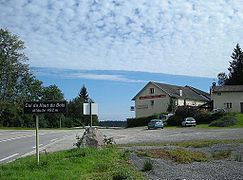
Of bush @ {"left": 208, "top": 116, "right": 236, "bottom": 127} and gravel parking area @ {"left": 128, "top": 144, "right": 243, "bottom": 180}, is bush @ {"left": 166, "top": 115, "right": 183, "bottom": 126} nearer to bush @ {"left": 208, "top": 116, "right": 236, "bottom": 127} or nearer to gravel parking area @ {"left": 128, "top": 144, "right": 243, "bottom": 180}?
bush @ {"left": 208, "top": 116, "right": 236, "bottom": 127}

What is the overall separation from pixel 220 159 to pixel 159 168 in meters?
4.27

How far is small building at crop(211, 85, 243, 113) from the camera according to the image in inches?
3482

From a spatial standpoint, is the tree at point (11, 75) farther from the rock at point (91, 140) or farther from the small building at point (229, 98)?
the rock at point (91, 140)

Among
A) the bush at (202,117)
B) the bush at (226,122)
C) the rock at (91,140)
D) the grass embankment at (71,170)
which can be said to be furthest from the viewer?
the bush at (202,117)

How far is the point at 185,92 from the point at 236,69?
1433 cm

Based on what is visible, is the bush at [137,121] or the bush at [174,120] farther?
the bush at [137,121]

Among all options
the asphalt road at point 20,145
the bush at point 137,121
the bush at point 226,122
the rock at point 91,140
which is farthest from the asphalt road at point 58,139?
the bush at point 137,121

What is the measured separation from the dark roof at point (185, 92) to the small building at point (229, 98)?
33.9ft

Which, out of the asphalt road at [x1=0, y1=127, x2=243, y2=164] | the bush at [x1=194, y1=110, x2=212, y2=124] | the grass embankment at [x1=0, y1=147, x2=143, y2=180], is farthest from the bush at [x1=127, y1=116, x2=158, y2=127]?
the grass embankment at [x1=0, y1=147, x2=143, y2=180]

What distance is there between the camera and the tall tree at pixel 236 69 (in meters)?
109

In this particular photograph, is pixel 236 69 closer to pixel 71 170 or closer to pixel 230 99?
pixel 230 99

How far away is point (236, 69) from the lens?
4373 inches

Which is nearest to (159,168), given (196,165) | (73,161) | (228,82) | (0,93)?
(196,165)

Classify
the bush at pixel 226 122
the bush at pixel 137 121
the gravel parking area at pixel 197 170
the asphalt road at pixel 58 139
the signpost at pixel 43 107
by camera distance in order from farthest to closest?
1. the bush at pixel 137 121
2. the bush at pixel 226 122
3. the asphalt road at pixel 58 139
4. the signpost at pixel 43 107
5. the gravel parking area at pixel 197 170
